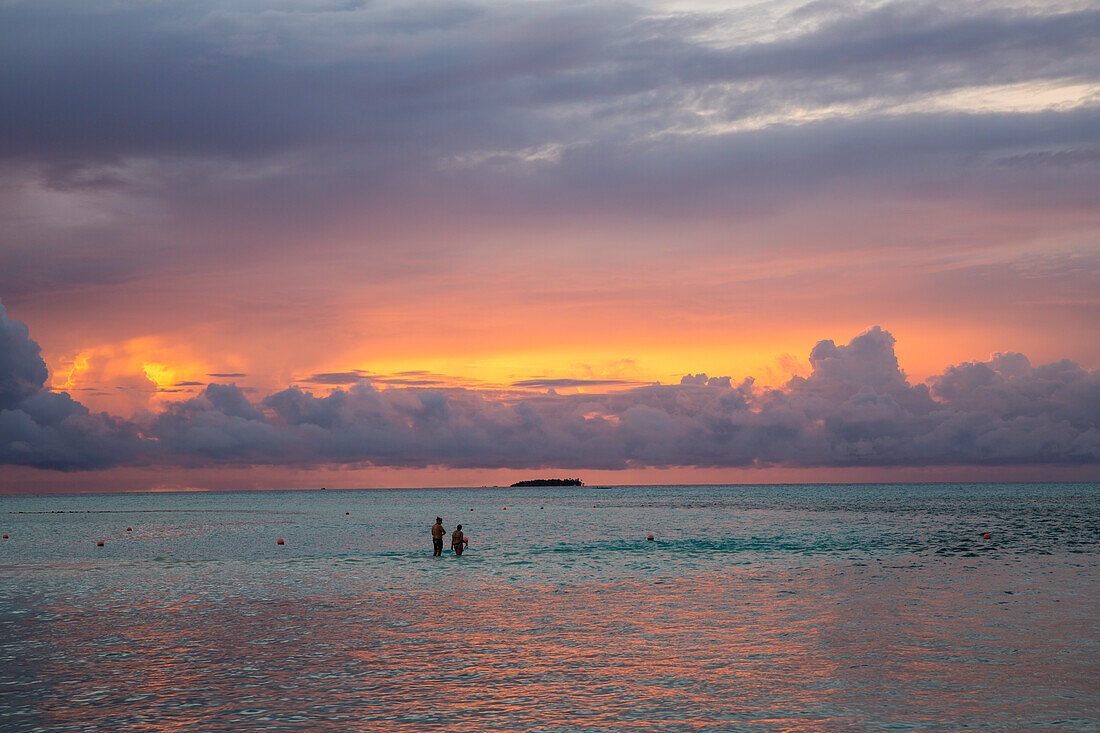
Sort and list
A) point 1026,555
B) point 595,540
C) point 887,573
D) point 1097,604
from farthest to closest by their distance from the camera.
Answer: point 595,540 < point 1026,555 < point 887,573 < point 1097,604

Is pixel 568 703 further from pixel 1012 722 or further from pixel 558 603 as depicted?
pixel 558 603

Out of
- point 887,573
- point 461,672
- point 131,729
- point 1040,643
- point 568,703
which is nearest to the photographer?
point 131,729

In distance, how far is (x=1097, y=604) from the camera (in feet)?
95.7

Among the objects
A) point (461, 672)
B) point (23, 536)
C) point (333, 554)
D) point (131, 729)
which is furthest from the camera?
point (23, 536)

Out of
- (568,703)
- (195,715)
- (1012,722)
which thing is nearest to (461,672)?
(568,703)

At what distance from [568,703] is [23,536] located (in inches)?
3332

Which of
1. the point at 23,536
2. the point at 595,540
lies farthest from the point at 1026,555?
the point at 23,536

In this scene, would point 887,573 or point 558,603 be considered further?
point 887,573

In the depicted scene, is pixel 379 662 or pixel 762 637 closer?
pixel 379 662

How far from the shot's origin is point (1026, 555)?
161 ft

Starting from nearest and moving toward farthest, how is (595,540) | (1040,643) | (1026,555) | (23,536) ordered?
(1040,643) < (1026,555) < (595,540) < (23,536)

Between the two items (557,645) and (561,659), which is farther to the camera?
(557,645)

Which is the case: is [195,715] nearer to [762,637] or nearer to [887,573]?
[762,637]

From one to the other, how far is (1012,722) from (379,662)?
13.2 metres
